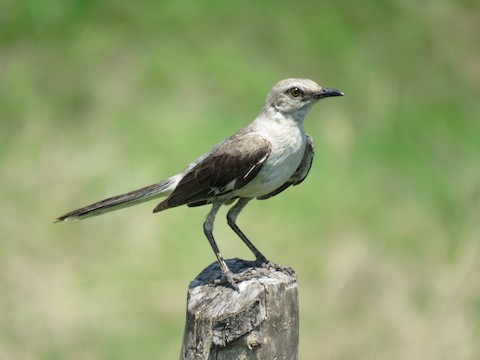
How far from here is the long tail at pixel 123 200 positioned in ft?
23.2

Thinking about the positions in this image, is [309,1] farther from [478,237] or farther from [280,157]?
[280,157]

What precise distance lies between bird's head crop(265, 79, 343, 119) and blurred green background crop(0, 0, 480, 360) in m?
3.77

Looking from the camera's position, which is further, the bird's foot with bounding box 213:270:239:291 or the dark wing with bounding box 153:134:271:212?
the dark wing with bounding box 153:134:271:212

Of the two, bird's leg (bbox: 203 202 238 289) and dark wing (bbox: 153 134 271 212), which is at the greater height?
dark wing (bbox: 153 134 271 212)

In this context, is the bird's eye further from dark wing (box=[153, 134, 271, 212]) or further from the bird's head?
dark wing (box=[153, 134, 271, 212])

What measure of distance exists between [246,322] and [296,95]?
7.93 feet

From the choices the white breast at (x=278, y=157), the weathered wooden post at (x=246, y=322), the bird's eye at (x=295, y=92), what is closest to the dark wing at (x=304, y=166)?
the white breast at (x=278, y=157)

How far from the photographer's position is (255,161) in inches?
267

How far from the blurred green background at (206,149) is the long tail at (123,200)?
10.3 feet

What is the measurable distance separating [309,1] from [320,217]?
4010 millimetres

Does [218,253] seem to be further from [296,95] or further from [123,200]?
[296,95]

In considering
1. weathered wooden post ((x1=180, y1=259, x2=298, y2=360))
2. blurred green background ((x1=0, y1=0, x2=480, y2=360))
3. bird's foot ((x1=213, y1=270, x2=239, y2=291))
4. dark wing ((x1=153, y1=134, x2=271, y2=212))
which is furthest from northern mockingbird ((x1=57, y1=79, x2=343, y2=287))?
blurred green background ((x1=0, y1=0, x2=480, y2=360))

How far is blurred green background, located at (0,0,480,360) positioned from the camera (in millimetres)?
10711

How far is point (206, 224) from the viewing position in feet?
23.3
